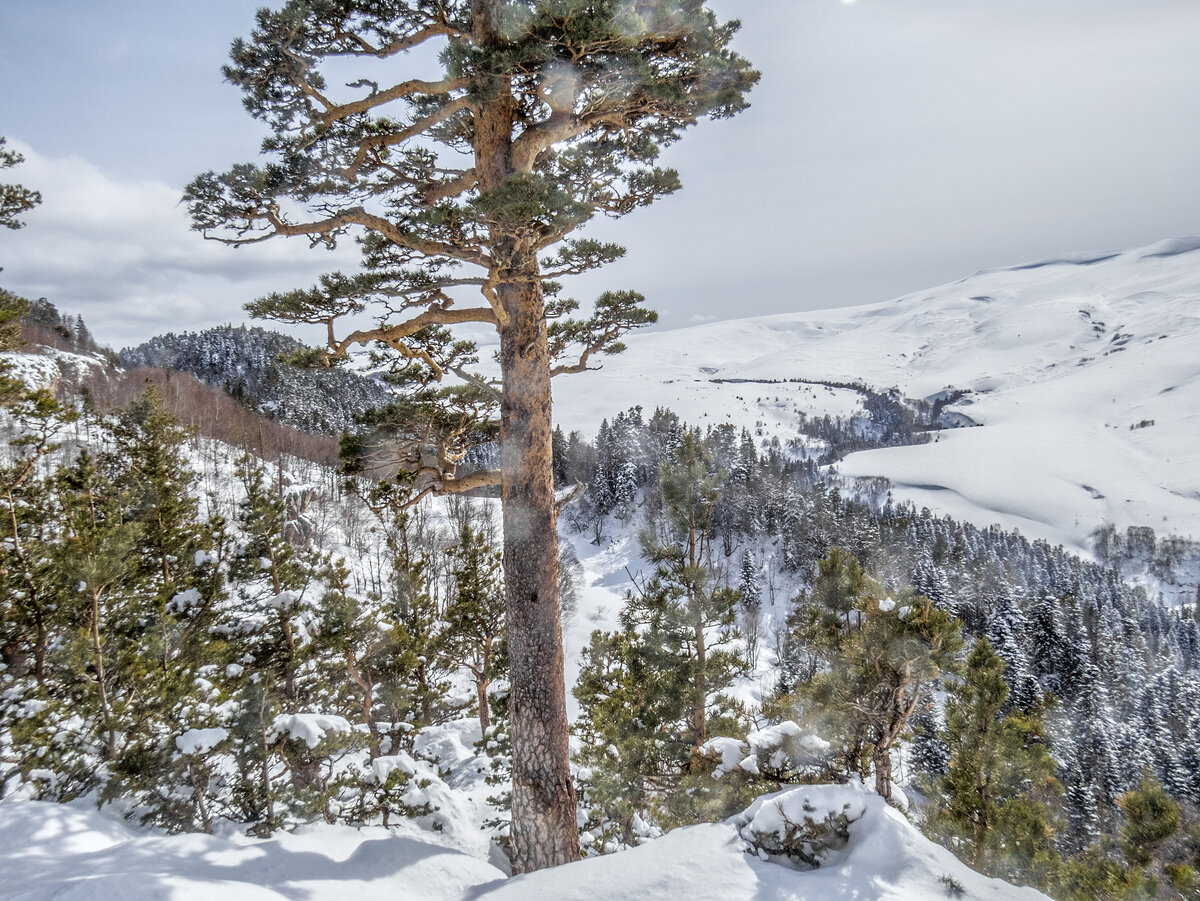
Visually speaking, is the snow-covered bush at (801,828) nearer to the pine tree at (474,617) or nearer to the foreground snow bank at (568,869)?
the foreground snow bank at (568,869)

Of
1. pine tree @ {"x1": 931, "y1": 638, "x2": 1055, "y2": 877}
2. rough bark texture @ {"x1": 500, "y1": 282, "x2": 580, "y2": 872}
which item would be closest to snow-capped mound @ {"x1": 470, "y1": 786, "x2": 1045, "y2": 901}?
rough bark texture @ {"x1": 500, "y1": 282, "x2": 580, "y2": 872}

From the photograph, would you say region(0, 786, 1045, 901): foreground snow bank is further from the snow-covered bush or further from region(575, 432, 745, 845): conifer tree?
region(575, 432, 745, 845): conifer tree

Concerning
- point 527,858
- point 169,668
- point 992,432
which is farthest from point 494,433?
point 992,432

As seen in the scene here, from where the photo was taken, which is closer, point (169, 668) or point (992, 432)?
point (169, 668)

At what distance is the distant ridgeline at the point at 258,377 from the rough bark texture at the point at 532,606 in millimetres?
82738

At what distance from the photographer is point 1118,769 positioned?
38781 mm

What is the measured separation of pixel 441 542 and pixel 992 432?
202m

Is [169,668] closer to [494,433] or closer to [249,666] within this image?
[249,666]

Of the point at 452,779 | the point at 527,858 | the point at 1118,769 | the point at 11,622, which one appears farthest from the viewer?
the point at 1118,769

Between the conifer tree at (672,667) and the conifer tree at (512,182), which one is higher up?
the conifer tree at (512,182)

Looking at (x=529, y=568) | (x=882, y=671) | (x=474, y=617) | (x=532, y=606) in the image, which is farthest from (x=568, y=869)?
(x=474, y=617)

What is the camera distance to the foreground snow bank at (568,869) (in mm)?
3758

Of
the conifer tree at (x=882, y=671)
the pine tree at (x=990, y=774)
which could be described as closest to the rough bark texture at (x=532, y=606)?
the conifer tree at (x=882, y=671)

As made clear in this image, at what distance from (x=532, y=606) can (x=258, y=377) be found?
113 metres
